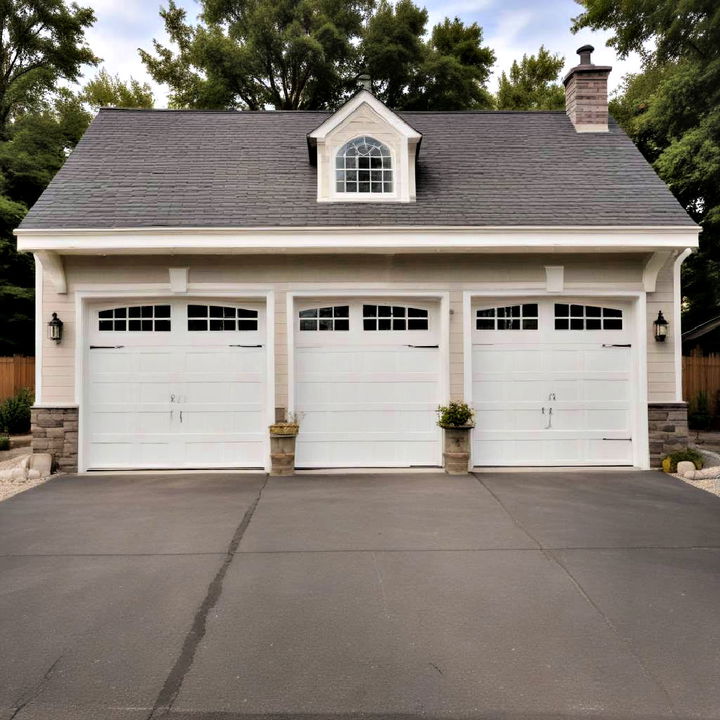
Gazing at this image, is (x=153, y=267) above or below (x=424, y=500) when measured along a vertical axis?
above

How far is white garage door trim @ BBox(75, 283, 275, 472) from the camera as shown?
8352 millimetres

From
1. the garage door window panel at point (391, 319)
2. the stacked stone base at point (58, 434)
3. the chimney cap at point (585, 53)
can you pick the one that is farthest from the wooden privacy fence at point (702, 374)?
the stacked stone base at point (58, 434)

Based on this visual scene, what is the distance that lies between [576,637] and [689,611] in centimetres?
95

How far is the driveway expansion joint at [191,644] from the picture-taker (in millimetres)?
2867

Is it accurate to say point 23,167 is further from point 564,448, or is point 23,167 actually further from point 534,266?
point 564,448

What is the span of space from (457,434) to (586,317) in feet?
8.69

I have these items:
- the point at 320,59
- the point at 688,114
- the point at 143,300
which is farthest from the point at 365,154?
the point at 320,59

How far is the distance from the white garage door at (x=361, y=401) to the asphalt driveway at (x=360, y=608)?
1.68 metres

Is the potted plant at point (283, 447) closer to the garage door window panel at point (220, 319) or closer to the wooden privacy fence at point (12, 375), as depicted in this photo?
the garage door window panel at point (220, 319)

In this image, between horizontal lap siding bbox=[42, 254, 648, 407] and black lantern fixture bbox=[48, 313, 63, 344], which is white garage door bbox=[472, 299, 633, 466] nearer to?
horizontal lap siding bbox=[42, 254, 648, 407]

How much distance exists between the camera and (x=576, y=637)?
3492 mm

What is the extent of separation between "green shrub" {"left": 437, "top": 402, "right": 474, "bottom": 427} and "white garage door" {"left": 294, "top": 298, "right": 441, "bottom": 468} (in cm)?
44

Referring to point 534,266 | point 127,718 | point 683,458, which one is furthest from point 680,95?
point 127,718

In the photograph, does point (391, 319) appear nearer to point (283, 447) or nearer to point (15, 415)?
point (283, 447)
